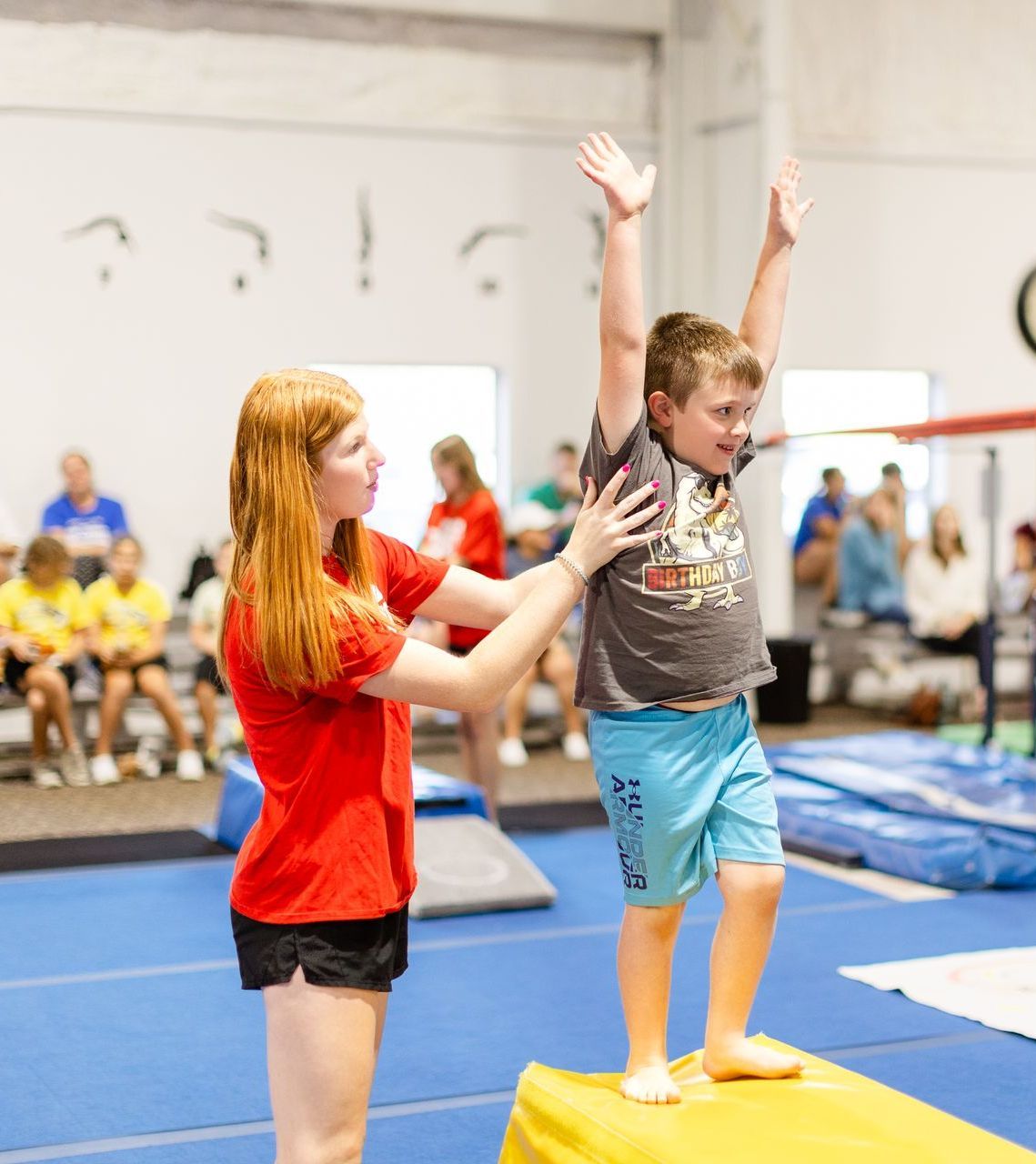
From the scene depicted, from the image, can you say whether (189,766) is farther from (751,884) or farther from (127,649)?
(751,884)

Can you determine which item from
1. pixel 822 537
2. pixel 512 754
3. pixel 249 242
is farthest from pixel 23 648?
pixel 822 537

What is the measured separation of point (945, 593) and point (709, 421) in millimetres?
6324

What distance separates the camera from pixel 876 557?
864 centimetres

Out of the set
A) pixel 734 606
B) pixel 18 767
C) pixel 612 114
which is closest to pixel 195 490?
pixel 18 767

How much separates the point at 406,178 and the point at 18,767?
3.90 m

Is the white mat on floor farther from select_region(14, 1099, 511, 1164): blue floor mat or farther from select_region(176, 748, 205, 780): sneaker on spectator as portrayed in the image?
select_region(176, 748, 205, 780): sneaker on spectator

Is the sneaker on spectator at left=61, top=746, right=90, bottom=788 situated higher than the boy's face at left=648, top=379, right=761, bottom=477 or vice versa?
the boy's face at left=648, top=379, right=761, bottom=477

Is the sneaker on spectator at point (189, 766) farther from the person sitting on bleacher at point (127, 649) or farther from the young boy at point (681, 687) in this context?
the young boy at point (681, 687)

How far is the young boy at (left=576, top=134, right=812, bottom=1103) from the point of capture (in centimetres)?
237

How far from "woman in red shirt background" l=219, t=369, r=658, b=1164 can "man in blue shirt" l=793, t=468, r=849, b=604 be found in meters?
7.19

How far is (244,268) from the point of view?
27.3 feet

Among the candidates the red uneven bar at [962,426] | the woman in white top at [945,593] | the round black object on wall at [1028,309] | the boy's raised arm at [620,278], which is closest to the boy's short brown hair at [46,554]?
the red uneven bar at [962,426]

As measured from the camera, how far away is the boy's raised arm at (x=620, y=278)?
2242 mm

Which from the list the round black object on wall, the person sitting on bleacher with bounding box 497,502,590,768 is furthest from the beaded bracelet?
the round black object on wall
